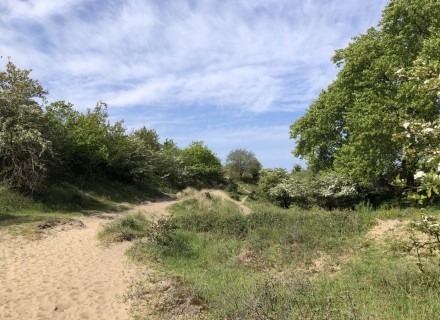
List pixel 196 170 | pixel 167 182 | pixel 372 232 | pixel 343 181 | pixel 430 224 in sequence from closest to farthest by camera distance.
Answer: pixel 430 224 < pixel 372 232 < pixel 343 181 < pixel 167 182 < pixel 196 170

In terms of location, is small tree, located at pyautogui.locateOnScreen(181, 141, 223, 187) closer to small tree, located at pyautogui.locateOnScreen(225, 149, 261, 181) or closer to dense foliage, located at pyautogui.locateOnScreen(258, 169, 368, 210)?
small tree, located at pyautogui.locateOnScreen(225, 149, 261, 181)

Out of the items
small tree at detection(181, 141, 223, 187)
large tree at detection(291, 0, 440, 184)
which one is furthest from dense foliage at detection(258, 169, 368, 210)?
small tree at detection(181, 141, 223, 187)

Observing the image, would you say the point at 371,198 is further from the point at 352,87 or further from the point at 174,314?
the point at 174,314

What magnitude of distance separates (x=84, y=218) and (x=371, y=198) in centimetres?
1858

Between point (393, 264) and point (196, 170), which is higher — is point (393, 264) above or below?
below

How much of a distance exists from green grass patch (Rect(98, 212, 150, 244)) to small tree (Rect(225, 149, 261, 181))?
41.4m

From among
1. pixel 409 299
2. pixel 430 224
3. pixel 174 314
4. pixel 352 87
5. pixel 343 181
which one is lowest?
pixel 174 314

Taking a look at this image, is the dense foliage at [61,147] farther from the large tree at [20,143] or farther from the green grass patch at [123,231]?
the green grass patch at [123,231]

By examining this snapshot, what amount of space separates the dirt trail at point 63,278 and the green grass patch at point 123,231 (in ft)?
1.43

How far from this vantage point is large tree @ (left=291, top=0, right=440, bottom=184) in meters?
17.2

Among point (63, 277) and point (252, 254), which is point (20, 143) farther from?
point (252, 254)

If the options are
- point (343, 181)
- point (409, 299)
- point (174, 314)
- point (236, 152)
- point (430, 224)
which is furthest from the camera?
point (236, 152)

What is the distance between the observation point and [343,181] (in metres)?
23.9

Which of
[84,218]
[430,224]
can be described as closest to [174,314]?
[430,224]
